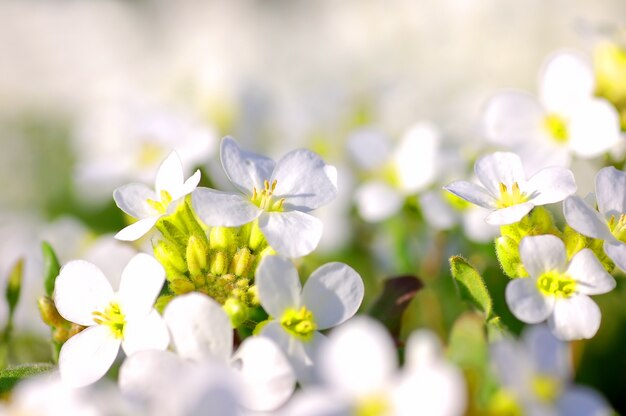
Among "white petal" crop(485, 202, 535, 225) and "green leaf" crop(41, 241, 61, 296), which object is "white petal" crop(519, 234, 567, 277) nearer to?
"white petal" crop(485, 202, 535, 225)

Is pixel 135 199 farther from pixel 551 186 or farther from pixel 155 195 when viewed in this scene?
pixel 551 186

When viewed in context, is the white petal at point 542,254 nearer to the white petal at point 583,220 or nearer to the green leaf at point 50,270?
the white petal at point 583,220

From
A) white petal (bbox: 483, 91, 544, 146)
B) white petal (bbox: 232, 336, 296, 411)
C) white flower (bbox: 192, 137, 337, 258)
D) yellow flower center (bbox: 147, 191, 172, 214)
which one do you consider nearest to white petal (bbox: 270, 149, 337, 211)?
white flower (bbox: 192, 137, 337, 258)

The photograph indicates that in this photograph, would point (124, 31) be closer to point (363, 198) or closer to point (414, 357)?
point (363, 198)

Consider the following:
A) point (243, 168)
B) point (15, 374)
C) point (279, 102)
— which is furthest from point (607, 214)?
point (279, 102)

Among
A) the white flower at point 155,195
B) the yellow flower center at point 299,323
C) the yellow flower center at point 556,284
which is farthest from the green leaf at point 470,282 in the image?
the white flower at point 155,195
